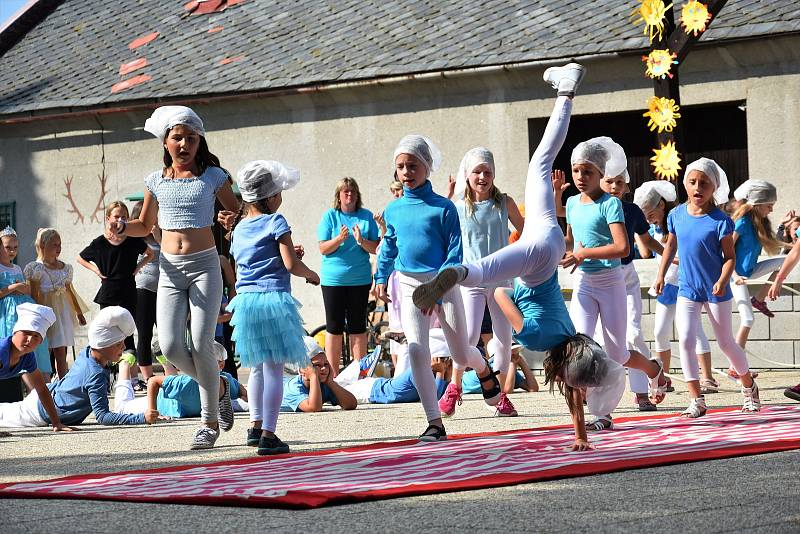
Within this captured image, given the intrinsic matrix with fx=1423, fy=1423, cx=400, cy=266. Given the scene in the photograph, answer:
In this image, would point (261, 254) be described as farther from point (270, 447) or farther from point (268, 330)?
point (270, 447)

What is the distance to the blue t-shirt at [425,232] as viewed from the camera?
8.75 meters

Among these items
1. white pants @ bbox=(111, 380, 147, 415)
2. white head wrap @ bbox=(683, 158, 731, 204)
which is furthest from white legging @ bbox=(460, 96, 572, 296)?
white pants @ bbox=(111, 380, 147, 415)

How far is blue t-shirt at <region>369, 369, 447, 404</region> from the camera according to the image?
477 inches

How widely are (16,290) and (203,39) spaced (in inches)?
399

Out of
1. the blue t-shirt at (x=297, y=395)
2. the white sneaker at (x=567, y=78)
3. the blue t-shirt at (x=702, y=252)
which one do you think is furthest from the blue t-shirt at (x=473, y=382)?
the white sneaker at (x=567, y=78)

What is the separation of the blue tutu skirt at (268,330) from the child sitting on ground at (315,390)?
2572 millimetres

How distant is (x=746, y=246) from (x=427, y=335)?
191 inches

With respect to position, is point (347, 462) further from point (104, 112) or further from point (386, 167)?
point (104, 112)

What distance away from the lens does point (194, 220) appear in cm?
866

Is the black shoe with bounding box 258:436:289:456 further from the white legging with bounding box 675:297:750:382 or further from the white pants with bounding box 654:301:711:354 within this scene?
the white pants with bounding box 654:301:711:354

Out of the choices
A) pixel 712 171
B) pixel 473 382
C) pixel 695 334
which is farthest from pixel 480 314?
pixel 473 382

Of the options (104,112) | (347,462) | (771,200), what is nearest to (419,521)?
(347,462)

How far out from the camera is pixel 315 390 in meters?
11.5

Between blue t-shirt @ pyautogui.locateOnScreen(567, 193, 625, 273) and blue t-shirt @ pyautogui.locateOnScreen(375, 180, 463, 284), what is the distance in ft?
3.90
